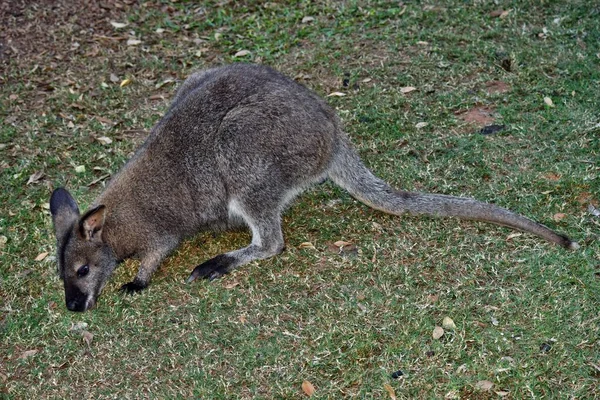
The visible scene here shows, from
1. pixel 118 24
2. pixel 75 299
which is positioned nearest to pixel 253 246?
pixel 75 299

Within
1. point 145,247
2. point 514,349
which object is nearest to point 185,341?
point 145,247

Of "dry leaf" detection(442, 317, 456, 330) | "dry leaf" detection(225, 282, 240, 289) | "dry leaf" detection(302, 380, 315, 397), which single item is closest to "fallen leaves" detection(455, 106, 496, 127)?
"dry leaf" detection(442, 317, 456, 330)

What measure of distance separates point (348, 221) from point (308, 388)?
63.1 inches

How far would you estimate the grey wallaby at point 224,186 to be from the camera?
488 cm

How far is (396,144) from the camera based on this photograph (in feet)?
20.2

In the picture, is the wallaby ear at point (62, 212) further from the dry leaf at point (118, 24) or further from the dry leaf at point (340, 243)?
the dry leaf at point (118, 24)

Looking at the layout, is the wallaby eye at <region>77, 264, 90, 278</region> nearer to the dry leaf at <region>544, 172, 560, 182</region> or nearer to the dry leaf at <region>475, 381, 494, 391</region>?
the dry leaf at <region>475, 381, 494, 391</region>

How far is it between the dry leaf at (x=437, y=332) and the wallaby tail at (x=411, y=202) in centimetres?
98

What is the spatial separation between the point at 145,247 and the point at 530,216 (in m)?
2.70

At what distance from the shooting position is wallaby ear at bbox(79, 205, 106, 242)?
4.67 meters

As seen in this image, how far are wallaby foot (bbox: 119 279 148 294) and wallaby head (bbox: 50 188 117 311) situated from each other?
0.17 metres

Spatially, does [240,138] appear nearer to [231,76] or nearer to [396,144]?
[231,76]

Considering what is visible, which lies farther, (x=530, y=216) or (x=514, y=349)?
(x=530, y=216)

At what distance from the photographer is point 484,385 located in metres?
3.97
